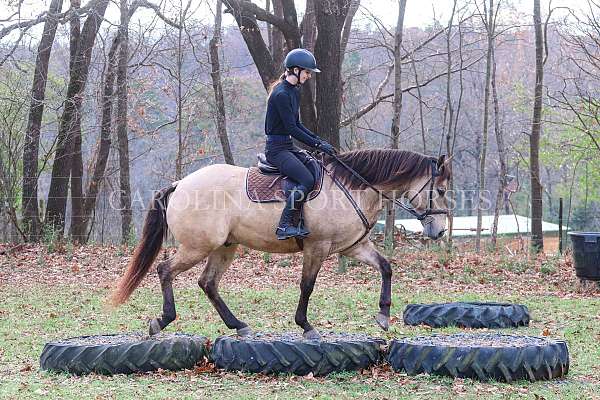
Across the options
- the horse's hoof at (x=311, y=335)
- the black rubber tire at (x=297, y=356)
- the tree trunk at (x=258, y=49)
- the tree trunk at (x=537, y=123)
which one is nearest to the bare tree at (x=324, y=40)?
the tree trunk at (x=258, y=49)

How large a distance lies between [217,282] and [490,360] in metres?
2.99

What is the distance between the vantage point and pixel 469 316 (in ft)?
31.7

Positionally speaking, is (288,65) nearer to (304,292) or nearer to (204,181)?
(204,181)

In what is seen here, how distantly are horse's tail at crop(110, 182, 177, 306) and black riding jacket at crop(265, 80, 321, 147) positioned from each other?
1.18m

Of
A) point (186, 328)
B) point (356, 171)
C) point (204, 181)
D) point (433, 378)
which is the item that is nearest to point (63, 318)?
point (186, 328)

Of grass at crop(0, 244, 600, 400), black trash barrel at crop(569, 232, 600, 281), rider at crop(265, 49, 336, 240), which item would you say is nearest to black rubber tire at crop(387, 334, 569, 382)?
grass at crop(0, 244, 600, 400)

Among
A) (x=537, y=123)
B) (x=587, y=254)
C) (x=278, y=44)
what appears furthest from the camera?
(x=537, y=123)

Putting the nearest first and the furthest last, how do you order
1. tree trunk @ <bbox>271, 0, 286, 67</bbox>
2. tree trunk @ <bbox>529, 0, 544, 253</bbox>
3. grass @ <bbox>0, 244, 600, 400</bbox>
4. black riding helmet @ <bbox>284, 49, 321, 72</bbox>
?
grass @ <bbox>0, 244, 600, 400</bbox> < black riding helmet @ <bbox>284, 49, 321, 72</bbox> < tree trunk @ <bbox>271, 0, 286, 67</bbox> < tree trunk @ <bbox>529, 0, 544, 253</bbox>

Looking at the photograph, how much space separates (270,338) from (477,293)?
6.63 metres

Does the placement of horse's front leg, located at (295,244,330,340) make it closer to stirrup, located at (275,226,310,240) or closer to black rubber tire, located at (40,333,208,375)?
stirrup, located at (275,226,310,240)

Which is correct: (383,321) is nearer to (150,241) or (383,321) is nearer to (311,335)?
(311,335)

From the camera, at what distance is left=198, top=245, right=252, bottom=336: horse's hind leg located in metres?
7.99

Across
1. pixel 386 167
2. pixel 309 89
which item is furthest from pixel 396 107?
pixel 386 167

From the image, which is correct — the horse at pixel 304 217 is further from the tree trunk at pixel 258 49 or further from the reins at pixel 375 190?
the tree trunk at pixel 258 49
